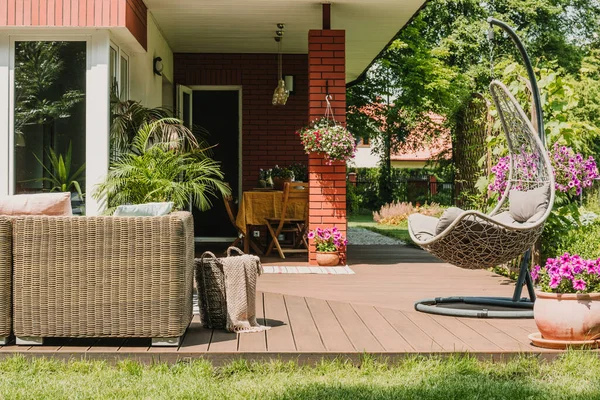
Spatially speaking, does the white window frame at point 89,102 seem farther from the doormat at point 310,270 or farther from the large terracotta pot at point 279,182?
the large terracotta pot at point 279,182

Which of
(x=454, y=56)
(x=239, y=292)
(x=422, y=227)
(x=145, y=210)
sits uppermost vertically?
(x=454, y=56)

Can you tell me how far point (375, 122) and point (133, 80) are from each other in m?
9.66

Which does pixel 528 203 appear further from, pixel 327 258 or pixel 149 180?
pixel 327 258

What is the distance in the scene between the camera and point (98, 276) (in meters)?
4.16

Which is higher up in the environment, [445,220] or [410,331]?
[445,220]

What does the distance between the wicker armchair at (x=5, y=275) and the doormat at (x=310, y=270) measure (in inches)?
152

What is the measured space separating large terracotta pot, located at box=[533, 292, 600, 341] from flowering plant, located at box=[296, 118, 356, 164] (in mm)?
4143

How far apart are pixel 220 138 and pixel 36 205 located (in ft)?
24.9

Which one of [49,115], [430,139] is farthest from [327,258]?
[430,139]

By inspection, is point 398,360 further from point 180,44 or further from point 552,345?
point 180,44

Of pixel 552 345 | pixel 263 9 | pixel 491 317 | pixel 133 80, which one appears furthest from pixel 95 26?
pixel 552 345

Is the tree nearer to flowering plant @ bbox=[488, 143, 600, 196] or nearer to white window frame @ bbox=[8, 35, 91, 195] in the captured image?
white window frame @ bbox=[8, 35, 91, 195]

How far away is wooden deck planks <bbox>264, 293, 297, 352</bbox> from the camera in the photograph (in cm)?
423

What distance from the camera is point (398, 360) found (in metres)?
4.07
